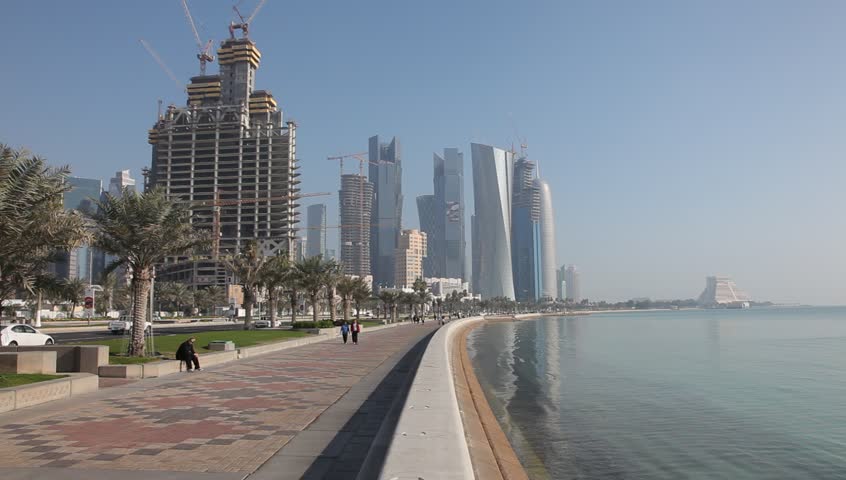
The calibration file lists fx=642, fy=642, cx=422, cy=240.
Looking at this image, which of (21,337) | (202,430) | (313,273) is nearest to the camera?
(202,430)

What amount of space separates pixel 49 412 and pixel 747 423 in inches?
793

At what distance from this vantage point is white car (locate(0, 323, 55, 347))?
1146 inches

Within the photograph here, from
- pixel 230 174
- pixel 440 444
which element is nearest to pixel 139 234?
pixel 440 444

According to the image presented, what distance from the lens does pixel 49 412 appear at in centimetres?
1284

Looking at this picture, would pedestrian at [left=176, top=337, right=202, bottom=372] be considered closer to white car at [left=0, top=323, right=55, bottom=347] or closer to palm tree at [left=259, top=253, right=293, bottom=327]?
white car at [left=0, top=323, right=55, bottom=347]

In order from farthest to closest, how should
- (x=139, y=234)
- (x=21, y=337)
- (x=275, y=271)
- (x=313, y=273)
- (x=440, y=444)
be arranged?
(x=313, y=273), (x=275, y=271), (x=21, y=337), (x=139, y=234), (x=440, y=444)

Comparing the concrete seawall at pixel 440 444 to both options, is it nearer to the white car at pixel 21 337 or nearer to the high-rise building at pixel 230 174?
the white car at pixel 21 337

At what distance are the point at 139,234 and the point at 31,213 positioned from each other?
6.08 meters

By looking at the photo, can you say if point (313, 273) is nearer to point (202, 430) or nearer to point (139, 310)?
point (139, 310)

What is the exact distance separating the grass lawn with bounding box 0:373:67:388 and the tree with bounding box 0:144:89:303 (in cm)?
354

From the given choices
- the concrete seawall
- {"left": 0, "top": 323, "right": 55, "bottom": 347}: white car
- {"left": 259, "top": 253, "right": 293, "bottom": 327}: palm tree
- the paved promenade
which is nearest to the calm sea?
the concrete seawall

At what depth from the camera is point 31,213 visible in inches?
700

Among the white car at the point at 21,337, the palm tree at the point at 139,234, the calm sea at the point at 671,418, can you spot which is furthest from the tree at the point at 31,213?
the calm sea at the point at 671,418

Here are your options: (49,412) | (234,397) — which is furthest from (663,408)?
(49,412)
